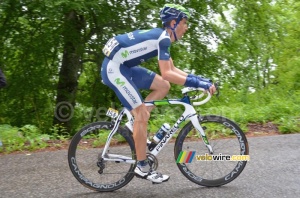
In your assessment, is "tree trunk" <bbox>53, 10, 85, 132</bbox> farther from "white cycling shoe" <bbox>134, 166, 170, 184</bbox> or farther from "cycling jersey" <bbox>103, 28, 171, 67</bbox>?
"white cycling shoe" <bbox>134, 166, 170, 184</bbox>

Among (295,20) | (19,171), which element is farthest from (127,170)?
(295,20)

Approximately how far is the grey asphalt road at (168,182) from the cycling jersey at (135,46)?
4.95 feet

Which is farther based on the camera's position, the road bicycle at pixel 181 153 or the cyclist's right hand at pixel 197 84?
the road bicycle at pixel 181 153

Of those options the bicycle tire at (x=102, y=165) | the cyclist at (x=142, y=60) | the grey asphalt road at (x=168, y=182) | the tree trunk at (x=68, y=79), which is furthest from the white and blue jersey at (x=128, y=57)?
the tree trunk at (x=68, y=79)

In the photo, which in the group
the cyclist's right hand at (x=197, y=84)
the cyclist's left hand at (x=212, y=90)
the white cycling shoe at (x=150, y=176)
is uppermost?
the cyclist's right hand at (x=197, y=84)

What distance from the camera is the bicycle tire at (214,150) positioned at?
484 centimetres

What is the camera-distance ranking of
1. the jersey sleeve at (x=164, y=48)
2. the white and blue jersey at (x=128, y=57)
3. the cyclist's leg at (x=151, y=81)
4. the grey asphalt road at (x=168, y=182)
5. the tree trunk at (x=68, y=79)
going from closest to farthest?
the jersey sleeve at (x=164, y=48) < the white and blue jersey at (x=128, y=57) < the grey asphalt road at (x=168, y=182) < the cyclist's leg at (x=151, y=81) < the tree trunk at (x=68, y=79)

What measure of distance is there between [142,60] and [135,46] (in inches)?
7.2

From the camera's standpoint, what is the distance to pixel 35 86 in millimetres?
12391

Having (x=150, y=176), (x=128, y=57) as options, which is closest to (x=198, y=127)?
(x=150, y=176)

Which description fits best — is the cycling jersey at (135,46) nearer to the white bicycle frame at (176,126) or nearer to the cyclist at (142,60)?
the cyclist at (142,60)

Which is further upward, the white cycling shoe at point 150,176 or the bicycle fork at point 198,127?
the bicycle fork at point 198,127

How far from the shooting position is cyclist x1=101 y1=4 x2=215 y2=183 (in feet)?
14.9

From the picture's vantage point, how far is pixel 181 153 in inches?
193
